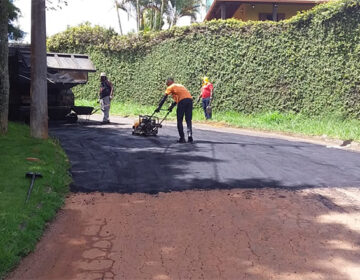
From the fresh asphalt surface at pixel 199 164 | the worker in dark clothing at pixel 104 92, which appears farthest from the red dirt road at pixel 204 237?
the worker in dark clothing at pixel 104 92

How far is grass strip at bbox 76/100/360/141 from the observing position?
1312cm

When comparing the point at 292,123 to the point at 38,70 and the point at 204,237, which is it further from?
the point at 204,237

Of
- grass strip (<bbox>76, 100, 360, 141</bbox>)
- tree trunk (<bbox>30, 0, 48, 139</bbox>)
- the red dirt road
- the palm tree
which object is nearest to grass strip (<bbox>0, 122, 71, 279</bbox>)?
the red dirt road

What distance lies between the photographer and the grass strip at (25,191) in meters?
4.61

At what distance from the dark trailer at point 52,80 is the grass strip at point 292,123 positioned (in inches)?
201

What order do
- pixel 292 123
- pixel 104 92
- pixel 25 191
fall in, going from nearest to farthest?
pixel 25 191 → pixel 104 92 → pixel 292 123

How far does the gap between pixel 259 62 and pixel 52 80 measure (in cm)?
837

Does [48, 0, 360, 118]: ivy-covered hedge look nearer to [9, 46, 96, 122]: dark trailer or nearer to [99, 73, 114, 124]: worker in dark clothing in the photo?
[99, 73, 114, 124]: worker in dark clothing

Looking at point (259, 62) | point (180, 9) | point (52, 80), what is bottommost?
point (52, 80)

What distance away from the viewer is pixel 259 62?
1756cm

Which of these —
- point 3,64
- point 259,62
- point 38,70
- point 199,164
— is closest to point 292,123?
point 259,62

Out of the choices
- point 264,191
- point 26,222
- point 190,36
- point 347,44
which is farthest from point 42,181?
point 190,36

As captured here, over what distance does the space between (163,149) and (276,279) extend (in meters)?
6.20

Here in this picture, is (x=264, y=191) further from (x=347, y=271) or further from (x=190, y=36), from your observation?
(x=190, y=36)
